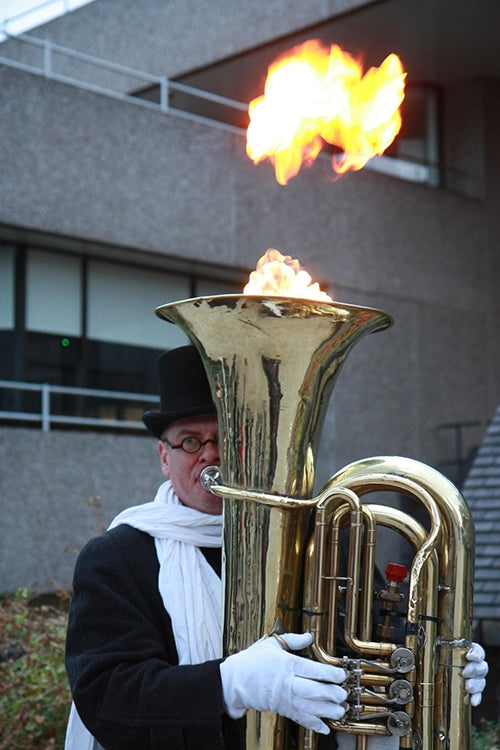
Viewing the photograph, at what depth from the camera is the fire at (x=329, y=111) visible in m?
3.40

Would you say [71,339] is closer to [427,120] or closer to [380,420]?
[380,420]

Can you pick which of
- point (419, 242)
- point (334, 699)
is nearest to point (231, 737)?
point (334, 699)

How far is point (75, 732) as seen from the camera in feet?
9.12

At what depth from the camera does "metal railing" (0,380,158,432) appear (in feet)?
36.0

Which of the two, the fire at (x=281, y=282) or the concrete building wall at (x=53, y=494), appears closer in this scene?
the fire at (x=281, y=282)

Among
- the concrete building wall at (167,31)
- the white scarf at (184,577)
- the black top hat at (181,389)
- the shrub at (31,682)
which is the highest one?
the concrete building wall at (167,31)

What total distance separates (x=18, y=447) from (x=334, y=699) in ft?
28.4

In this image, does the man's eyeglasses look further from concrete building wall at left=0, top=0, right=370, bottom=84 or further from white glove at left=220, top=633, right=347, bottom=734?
concrete building wall at left=0, top=0, right=370, bottom=84

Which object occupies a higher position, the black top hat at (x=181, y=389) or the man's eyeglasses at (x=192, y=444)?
the black top hat at (x=181, y=389)

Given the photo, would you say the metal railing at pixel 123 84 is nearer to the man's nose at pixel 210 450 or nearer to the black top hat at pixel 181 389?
the black top hat at pixel 181 389

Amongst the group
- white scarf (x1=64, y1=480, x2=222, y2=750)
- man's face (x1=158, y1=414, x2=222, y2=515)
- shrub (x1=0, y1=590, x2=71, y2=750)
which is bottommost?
shrub (x1=0, y1=590, x2=71, y2=750)

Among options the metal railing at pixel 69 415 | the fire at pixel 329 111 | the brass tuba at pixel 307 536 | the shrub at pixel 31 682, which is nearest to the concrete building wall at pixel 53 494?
the metal railing at pixel 69 415

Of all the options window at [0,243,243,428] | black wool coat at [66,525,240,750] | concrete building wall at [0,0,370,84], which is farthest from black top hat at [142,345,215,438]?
→ concrete building wall at [0,0,370,84]

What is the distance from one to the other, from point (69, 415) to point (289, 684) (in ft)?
30.0
